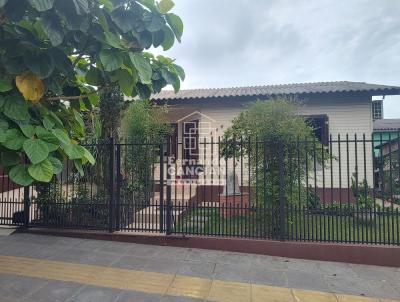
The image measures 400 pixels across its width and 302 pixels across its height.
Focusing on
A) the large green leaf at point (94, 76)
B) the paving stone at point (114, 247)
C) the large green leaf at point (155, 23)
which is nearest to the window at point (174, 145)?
the paving stone at point (114, 247)

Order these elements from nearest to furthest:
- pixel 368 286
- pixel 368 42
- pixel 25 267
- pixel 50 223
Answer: pixel 368 286
pixel 25 267
pixel 50 223
pixel 368 42

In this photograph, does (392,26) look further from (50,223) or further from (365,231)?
(50,223)

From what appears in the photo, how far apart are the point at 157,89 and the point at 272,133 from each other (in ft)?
11.9

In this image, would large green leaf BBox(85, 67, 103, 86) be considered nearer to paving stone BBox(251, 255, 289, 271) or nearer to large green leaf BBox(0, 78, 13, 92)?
large green leaf BBox(0, 78, 13, 92)

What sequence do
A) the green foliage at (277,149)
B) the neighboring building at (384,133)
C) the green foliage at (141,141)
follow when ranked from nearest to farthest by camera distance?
1. the neighboring building at (384,133)
2. the green foliage at (277,149)
3. the green foliage at (141,141)

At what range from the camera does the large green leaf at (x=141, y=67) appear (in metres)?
2.29

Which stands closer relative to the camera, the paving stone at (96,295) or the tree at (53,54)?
the tree at (53,54)

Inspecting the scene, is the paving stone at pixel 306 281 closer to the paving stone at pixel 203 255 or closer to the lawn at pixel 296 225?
the lawn at pixel 296 225

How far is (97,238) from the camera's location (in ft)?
20.1

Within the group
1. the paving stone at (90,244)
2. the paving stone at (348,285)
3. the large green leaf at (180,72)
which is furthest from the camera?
the paving stone at (90,244)

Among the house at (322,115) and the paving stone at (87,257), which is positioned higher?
the house at (322,115)

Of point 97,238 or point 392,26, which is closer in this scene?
point 97,238

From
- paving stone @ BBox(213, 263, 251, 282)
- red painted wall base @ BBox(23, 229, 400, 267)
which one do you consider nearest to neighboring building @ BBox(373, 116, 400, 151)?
red painted wall base @ BBox(23, 229, 400, 267)

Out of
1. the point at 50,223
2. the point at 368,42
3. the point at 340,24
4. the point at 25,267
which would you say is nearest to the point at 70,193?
the point at 50,223
